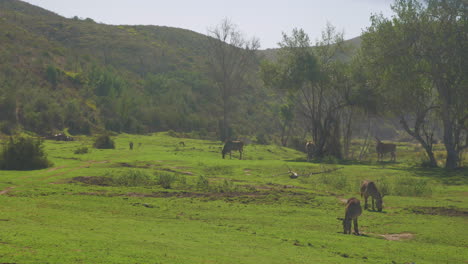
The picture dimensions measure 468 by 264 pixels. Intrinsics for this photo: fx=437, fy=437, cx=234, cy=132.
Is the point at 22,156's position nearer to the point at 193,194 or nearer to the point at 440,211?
the point at 193,194

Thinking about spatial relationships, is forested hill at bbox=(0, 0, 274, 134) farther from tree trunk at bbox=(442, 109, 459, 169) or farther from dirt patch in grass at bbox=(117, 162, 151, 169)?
tree trunk at bbox=(442, 109, 459, 169)

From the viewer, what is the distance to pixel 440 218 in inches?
792

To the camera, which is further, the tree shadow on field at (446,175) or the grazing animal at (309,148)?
the grazing animal at (309,148)

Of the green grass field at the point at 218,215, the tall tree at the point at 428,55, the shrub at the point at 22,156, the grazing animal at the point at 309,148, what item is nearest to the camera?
the green grass field at the point at 218,215

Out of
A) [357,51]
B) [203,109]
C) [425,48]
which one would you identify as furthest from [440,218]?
[203,109]

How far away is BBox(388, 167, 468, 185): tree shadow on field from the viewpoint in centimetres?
3082

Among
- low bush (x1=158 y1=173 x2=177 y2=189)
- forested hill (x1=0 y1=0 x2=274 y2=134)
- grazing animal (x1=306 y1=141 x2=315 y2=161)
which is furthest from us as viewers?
forested hill (x1=0 y1=0 x2=274 y2=134)

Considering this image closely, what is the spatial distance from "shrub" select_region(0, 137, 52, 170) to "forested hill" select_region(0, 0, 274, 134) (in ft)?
70.1

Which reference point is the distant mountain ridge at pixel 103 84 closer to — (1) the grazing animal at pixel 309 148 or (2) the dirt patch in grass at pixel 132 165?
(2) the dirt patch in grass at pixel 132 165

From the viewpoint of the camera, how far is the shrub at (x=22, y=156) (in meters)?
30.8

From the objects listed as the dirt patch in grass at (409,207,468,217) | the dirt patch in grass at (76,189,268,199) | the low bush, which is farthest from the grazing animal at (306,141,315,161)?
the dirt patch in grass at (409,207,468,217)

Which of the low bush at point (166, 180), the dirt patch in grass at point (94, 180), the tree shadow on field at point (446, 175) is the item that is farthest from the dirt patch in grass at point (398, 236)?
the dirt patch in grass at point (94, 180)

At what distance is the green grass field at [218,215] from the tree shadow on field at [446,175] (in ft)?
0.45

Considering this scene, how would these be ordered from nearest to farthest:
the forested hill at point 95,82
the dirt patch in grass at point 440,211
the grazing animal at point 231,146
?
the dirt patch in grass at point 440,211 → the grazing animal at point 231,146 → the forested hill at point 95,82
